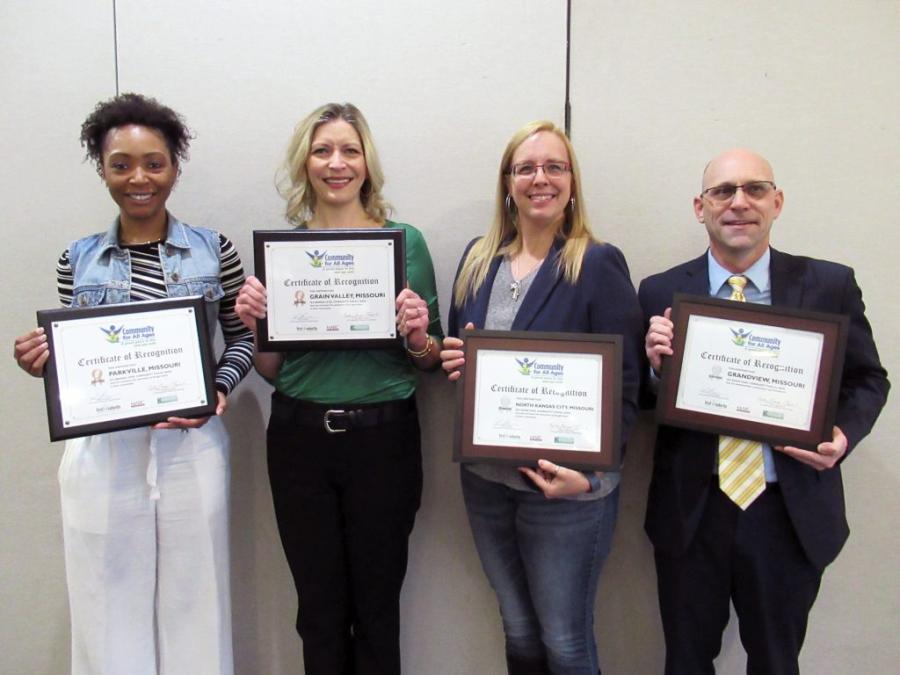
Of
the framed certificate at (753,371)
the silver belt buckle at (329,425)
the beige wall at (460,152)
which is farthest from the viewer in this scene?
the beige wall at (460,152)

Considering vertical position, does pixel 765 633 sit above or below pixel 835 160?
below

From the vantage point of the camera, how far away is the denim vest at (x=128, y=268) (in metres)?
1.60

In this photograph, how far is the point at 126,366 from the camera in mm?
1503

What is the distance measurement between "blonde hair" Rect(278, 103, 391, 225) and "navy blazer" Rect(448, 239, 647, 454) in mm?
557

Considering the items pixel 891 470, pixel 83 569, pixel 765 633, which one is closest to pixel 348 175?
pixel 83 569

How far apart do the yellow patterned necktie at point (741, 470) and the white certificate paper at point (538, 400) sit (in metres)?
0.34

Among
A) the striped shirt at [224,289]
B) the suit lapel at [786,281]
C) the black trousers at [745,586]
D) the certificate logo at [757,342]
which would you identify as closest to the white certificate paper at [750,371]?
the certificate logo at [757,342]

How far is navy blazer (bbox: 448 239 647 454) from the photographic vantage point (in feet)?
4.93

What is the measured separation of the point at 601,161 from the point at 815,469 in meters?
1.11

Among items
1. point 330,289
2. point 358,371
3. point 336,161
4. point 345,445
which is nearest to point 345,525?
point 345,445

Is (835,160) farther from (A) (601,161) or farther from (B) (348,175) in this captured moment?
(B) (348,175)

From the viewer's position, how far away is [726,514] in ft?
4.96

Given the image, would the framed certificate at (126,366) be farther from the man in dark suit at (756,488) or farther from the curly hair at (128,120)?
the man in dark suit at (756,488)

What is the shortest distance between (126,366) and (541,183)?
116cm
